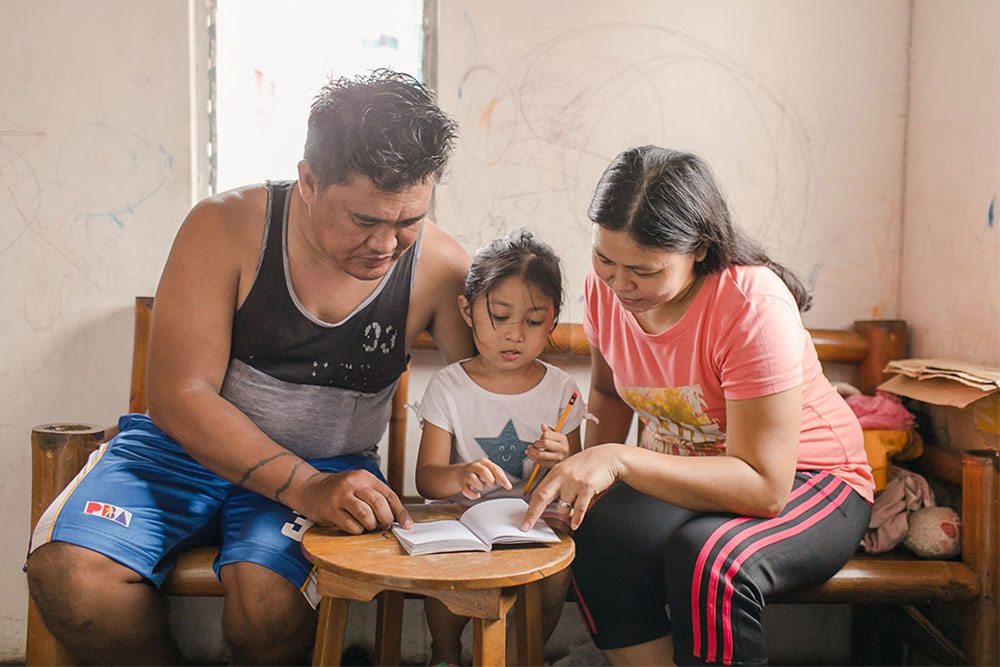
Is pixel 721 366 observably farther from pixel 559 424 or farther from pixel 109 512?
pixel 109 512

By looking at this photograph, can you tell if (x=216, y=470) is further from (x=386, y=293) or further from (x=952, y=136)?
(x=952, y=136)

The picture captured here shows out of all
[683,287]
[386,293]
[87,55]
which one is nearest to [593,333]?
[683,287]

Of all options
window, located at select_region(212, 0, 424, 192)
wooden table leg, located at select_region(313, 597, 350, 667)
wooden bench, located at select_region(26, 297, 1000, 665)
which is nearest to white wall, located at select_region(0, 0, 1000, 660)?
window, located at select_region(212, 0, 424, 192)

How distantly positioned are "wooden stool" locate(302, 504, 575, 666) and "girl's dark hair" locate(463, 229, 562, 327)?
535 mm

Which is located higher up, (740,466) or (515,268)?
(515,268)

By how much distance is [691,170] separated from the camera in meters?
1.52

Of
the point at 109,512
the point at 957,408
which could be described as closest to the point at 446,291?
the point at 109,512

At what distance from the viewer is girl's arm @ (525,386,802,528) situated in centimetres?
146

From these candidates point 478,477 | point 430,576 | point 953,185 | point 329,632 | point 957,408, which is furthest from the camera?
point 953,185

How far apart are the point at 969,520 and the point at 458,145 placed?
156 centimetres

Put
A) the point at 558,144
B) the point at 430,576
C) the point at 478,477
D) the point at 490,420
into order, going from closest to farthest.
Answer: the point at 430,576 < the point at 478,477 < the point at 490,420 < the point at 558,144

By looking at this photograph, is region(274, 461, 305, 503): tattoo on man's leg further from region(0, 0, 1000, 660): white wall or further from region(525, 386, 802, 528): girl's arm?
region(0, 0, 1000, 660): white wall

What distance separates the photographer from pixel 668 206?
146 centimetres

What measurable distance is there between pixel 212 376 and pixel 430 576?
2.23ft
